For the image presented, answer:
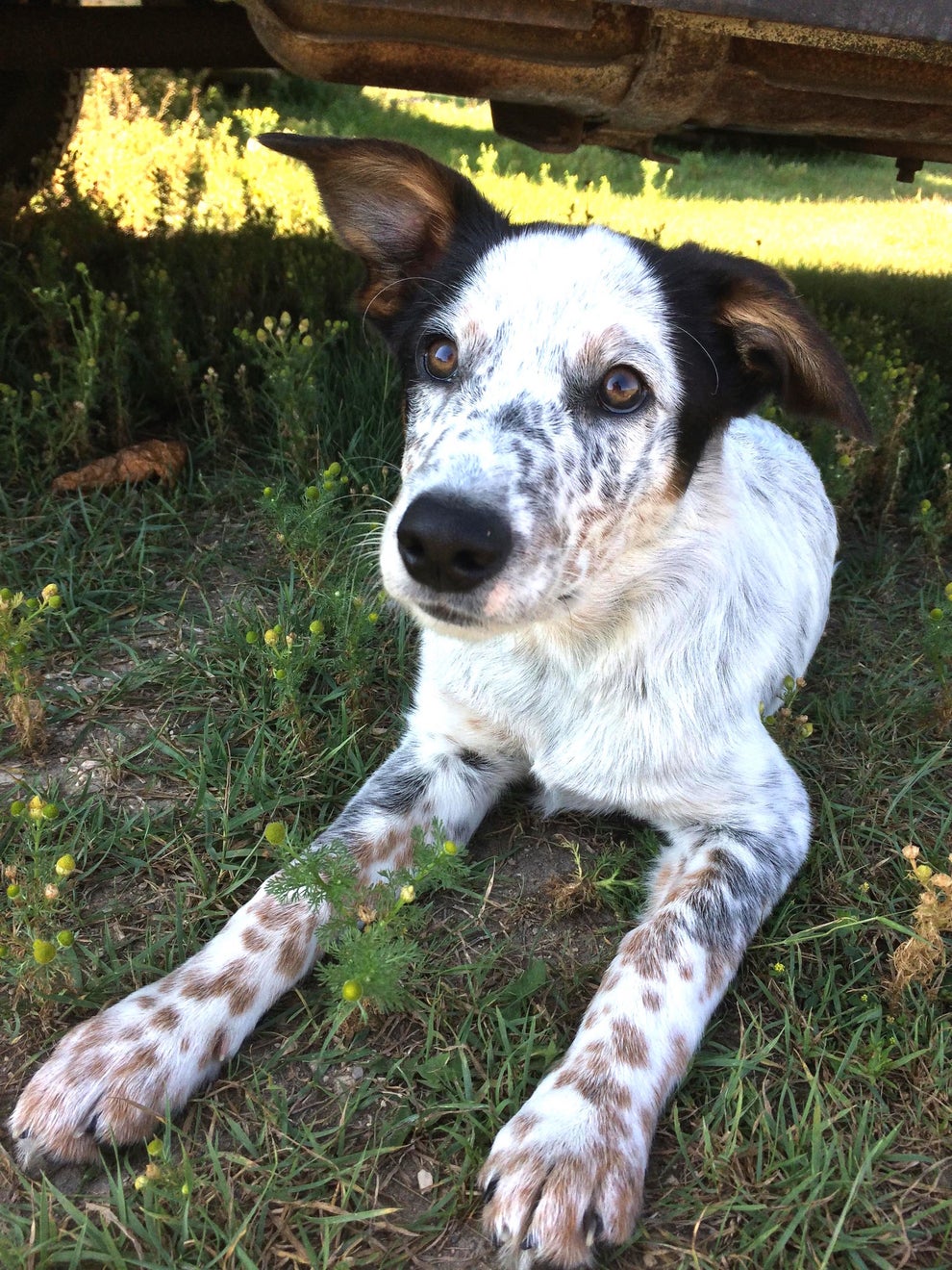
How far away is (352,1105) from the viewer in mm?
1771

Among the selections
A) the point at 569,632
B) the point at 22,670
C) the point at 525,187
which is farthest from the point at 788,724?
the point at 525,187

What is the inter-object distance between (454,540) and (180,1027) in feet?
3.18

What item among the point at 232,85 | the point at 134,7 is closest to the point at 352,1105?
the point at 134,7

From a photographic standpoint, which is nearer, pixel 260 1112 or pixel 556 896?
pixel 260 1112

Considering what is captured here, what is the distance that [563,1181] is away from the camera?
158 centimetres

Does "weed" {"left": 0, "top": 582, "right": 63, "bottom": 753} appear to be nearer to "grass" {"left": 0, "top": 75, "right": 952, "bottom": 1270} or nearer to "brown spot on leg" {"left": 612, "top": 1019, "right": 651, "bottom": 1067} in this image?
"grass" {"left": 0, "top": 75, "right": 952, "bottom": 1270}

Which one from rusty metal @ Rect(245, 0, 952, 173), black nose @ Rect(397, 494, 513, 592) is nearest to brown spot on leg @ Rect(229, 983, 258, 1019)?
black nose @ Rect(397, 494, 513, 592)

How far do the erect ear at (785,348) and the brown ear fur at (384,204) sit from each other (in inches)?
25.2

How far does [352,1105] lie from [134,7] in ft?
12.1

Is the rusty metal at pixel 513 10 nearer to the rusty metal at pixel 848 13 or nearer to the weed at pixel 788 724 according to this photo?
the rusty metal at pixel 848 13

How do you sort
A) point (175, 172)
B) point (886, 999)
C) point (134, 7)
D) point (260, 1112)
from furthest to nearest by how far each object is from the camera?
point (175, 172)
point (134, 7)
point (886, 999)
point (260, 1112)

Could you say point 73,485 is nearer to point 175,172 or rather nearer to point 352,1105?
point 352,1105

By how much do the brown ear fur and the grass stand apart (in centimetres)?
62

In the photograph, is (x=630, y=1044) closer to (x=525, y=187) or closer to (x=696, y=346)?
(x=696, y=346)
